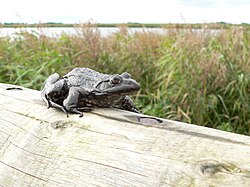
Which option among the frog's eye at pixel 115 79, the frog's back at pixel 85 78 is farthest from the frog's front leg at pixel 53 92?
the frog's eye at pixel 115 79

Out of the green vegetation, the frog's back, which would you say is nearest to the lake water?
the green vegetation

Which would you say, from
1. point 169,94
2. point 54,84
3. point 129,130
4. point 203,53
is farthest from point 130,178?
point 203,53

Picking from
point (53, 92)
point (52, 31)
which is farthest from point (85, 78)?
point (52, 31)

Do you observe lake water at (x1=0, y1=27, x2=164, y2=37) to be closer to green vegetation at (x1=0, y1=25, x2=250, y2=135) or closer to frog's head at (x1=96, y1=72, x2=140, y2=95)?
green vegetation at (x1=0, y1=25, x2=250, y2=135)

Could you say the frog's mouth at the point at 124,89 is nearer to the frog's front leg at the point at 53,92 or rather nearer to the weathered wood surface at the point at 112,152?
the weathered wood surface at the point at 112,152

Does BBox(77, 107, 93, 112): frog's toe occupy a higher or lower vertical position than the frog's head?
lower

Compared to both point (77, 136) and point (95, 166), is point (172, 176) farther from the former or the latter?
point (77, 136)
